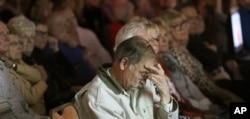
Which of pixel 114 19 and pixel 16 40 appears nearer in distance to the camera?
pixel 16 40

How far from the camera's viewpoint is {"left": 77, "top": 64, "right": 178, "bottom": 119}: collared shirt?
8.59ft

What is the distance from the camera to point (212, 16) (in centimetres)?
417

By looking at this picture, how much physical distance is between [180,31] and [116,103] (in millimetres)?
1433

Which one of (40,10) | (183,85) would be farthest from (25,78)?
(183,85)

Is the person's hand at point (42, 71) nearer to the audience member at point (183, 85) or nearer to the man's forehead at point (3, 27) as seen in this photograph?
the man's forehead at point (3, 27)

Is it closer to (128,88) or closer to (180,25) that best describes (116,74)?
(128,88)

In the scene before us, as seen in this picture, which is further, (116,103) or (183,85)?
(183,85)

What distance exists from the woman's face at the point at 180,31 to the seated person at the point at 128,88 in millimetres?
1214

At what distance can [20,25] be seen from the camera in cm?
333

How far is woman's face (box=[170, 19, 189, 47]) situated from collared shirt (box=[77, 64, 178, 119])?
1178 millimetres

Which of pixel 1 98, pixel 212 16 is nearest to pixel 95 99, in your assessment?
pixel 1 98

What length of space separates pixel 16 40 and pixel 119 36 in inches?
22.7

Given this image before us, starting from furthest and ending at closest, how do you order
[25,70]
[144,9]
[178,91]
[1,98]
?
[144,9]
[178,91]
[25,70]
[1,98]

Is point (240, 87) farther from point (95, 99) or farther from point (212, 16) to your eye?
point (95, 99)
